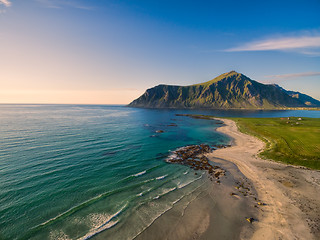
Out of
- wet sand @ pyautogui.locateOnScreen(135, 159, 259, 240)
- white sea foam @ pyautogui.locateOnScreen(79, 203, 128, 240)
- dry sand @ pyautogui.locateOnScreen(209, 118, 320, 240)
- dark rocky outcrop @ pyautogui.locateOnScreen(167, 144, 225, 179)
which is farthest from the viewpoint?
dark rocky outcrop @ pyautogui.locateOnScreen(167, 144, 225, 179)

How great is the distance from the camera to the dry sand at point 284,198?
18.1 metres

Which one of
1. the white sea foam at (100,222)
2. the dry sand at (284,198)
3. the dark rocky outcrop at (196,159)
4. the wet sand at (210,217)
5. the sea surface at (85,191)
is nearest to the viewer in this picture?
the white sea foam at (100,222)

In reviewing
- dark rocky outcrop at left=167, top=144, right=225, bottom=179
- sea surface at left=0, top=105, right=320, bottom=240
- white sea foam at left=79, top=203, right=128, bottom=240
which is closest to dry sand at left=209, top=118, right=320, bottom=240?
dark rocky outcrop at left=167, top=144, right=225, bottom=179

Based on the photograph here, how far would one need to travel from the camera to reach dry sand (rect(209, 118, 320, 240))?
18.1 meters

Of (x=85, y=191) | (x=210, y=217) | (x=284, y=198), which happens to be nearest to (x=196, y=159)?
(x=284, y=198)

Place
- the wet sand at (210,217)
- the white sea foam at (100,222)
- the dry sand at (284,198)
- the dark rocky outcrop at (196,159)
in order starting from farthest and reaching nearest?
the dark rocky outcrop at (196,159) → the dry sand at (284,198) → the wet sand at (210,217) → the white sea foam at (100,222)

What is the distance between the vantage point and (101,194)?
24953mm

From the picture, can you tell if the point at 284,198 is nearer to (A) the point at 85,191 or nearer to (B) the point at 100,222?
(B) the point at 100,222

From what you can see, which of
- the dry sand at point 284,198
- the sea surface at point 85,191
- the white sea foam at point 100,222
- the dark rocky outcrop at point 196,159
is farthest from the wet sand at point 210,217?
the dark rocky outcrop at point 196,159

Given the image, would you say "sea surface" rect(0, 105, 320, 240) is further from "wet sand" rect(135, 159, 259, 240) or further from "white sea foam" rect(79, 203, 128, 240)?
"wet sand" rect(135, 159, 259, 240)

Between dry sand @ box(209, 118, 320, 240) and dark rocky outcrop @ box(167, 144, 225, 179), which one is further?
A: dark rocky outcrop @ box(167, 144, 225, 179)

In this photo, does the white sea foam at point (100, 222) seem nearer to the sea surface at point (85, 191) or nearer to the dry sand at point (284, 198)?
the sea surface at point (85, 191)

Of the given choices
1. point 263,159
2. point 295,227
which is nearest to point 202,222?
point 295,227

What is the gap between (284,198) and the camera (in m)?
24.1
